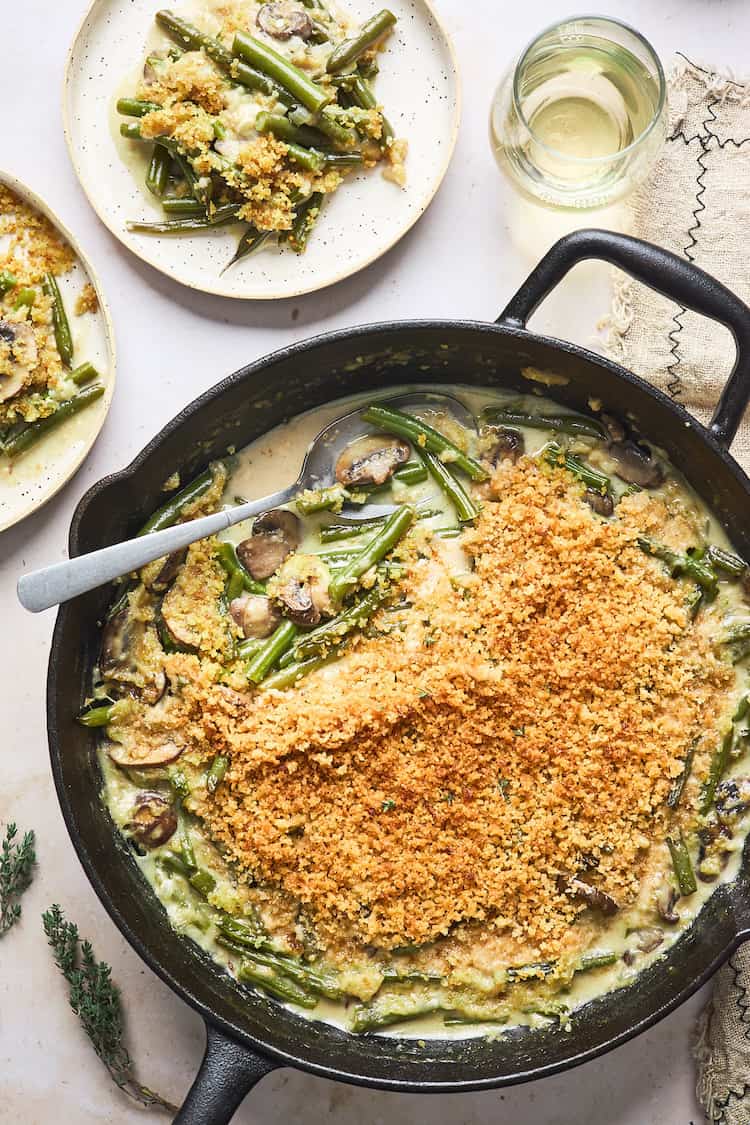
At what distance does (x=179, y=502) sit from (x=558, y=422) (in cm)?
99

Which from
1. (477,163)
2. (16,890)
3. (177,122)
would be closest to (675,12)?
(477,163)

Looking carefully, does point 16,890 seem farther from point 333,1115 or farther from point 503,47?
point 503,47

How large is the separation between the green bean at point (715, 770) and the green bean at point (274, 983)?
1.08 m

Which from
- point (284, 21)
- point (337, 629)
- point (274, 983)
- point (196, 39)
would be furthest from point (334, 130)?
point (274, 983)

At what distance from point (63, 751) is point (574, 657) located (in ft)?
3.96

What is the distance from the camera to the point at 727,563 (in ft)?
8.31

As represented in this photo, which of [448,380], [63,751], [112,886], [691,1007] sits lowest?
[691,1007]

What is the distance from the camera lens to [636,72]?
2.50 metres

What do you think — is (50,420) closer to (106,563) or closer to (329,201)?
(106,563)

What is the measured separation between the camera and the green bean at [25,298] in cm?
253

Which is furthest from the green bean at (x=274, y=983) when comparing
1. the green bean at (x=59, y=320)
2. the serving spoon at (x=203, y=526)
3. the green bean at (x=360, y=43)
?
the green bean at (x=360, y=43)

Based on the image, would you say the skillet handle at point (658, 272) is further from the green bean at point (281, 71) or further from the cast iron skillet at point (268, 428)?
the green bean at point (281, 71)

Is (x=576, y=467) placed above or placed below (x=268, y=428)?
below

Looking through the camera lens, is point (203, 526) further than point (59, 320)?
No
